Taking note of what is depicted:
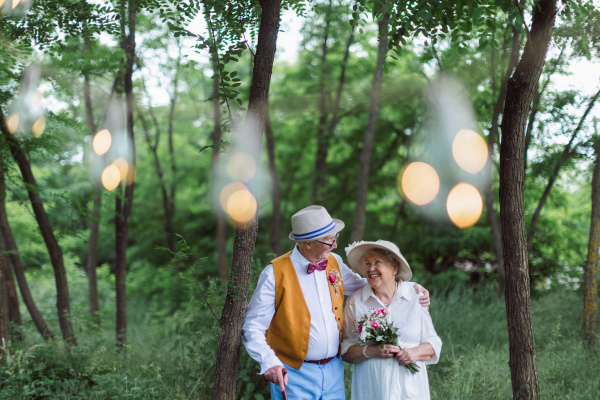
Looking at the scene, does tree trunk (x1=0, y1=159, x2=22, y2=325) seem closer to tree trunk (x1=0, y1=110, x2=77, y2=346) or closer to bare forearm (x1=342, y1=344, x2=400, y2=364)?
tree trunk (x1=0, y1=110, x2=77, y2=346)

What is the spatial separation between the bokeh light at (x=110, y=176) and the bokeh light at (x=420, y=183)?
8033 millimetres

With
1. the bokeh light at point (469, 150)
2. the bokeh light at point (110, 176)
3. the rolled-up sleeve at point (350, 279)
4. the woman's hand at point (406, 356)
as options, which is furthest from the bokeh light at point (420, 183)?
the woman's hand at point (406, 356)

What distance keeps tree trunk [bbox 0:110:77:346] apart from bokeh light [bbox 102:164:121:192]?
167 inches

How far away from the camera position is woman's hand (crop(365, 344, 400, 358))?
315 cm

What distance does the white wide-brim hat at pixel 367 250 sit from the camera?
3.36m

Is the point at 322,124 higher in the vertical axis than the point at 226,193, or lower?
higher

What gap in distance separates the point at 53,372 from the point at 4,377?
45 centimetres

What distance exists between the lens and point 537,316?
830 cm

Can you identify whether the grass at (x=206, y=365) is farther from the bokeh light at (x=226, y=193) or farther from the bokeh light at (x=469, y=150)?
the bokeh light at (x=226, y=193)

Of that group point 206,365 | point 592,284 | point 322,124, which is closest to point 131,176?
point 206,365

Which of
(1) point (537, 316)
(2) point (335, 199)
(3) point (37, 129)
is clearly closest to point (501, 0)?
(3) point (37, 129)

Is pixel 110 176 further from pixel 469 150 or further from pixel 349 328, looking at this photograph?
pixel 349 328

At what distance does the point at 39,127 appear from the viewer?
259 inches

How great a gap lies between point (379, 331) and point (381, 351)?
15 centimetres
